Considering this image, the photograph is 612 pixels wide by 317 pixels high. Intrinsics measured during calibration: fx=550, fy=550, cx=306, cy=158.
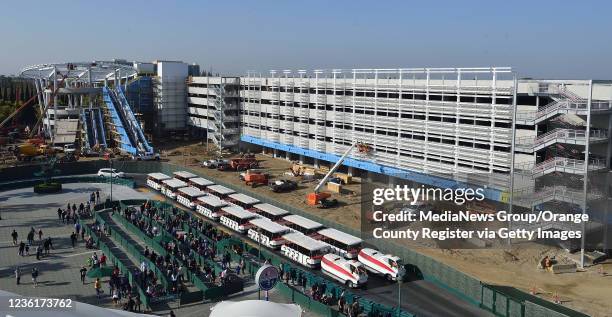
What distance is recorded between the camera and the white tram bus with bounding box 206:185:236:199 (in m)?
46.9

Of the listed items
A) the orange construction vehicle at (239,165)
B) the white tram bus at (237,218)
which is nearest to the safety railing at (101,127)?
the orange construction vehicle at (239,165)

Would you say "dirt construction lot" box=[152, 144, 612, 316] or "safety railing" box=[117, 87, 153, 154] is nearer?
"dirt construction lot" box=[152, 144, 612, 316]

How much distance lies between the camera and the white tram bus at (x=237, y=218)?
3992cm

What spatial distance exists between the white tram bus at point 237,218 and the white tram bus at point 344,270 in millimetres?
9095

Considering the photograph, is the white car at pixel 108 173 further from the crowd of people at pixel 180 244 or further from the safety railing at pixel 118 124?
the crowd of people at pixel 180 244

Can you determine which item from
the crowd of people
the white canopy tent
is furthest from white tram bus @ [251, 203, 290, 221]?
the white canopy tent

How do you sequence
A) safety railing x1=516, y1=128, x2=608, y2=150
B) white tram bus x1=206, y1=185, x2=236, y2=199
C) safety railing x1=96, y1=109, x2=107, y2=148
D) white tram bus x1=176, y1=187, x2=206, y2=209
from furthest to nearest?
safety railing x1=96, y1=109, x2=107, y2=148
white tram bus x1=206, y1=185, x2=236, y2=199
white tram bus x1=176, y1=187, x2=206, y2=209
safety railing x1=516, y1=128, x2=608, y2=150

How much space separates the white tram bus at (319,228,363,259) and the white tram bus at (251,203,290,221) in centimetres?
552

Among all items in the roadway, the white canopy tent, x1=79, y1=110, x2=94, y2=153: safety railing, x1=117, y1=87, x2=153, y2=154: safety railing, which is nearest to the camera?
the white canopy tent

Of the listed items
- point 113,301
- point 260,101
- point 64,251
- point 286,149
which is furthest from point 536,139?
point 260,101

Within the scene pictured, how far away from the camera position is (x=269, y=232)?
36906 mm

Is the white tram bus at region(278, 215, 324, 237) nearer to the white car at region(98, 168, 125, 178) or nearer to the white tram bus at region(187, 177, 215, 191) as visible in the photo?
the white tram bus at region(187, 177, 215, 191)

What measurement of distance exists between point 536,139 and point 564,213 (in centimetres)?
553

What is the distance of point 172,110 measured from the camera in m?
89.8
